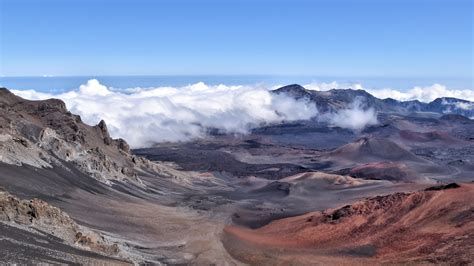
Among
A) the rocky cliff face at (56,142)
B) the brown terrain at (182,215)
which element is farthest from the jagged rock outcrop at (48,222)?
the rocky cliff face at (56,142)

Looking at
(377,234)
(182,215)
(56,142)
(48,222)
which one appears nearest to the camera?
(48,222)

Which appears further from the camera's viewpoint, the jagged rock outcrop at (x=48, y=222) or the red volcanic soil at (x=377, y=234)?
the red volcanic soil at (x=377, y=234)

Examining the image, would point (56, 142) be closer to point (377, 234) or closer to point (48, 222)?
point (48, 222)

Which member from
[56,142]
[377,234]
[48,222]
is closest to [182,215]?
[56,142]

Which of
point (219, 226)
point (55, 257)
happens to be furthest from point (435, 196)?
point (55, 257)

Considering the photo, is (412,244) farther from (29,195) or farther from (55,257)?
(29,195)

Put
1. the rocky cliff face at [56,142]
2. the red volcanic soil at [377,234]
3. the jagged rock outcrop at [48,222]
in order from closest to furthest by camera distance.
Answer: the jagged rock outcrop at [48,222], the red volcanic soil at [377,234], the rocky cliff face at [56,142]

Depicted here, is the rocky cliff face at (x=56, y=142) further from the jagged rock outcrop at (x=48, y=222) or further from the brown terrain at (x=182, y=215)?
the jagged rock outcrop at (x=48, y=222)
